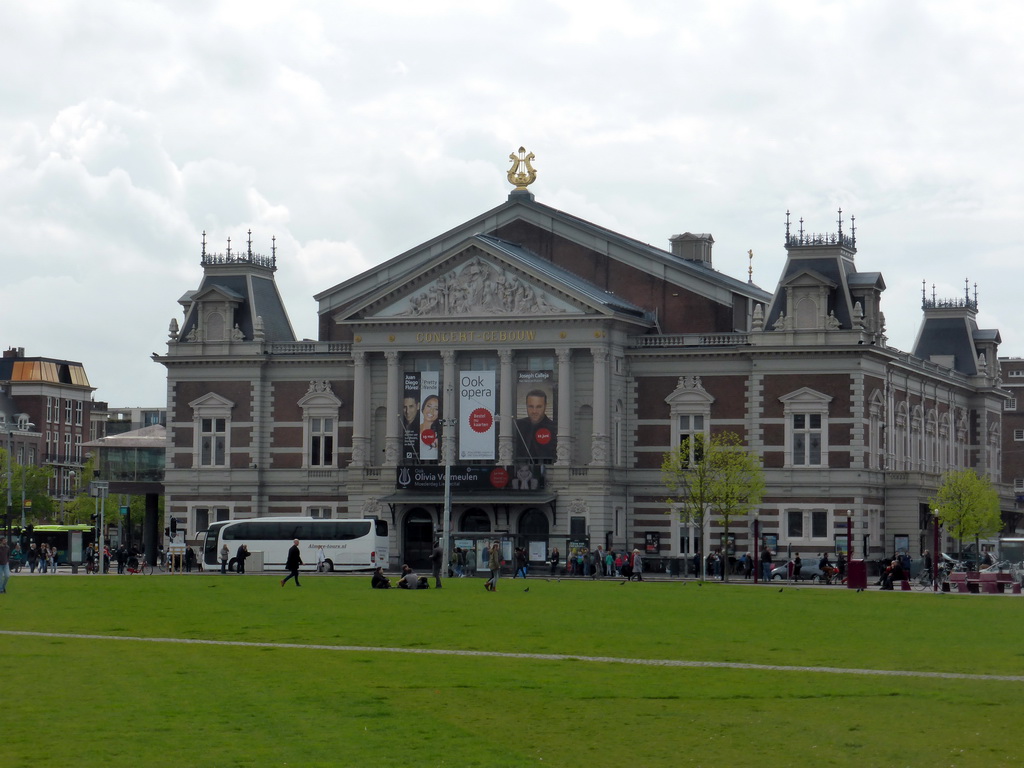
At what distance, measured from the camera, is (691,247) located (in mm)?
110812

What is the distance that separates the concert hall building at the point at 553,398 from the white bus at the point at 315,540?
322 centimetres

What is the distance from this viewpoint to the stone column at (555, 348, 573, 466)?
94.1 metres

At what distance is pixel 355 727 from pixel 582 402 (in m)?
70.2

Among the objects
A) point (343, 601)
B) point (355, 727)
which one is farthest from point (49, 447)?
point (355, 727)

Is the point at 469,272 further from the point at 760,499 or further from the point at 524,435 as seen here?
the point at 760,499

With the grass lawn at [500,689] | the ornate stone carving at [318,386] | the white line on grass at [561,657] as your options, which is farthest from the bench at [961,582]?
the white line on grass at [561,657]

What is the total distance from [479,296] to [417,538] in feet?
43.1

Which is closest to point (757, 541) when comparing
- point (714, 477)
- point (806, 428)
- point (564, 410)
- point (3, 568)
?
point (714, 477)

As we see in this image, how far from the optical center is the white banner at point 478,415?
95.9 metres

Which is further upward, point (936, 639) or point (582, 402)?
point (582, 402)

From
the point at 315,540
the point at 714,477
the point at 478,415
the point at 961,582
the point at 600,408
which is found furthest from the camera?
the point at 478,415

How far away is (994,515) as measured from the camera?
104 metres

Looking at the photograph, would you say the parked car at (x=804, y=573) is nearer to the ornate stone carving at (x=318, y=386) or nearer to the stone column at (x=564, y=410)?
the stone column at (x=564, y=410)

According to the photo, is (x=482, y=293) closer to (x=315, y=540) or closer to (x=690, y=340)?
(x=690, y=340)
